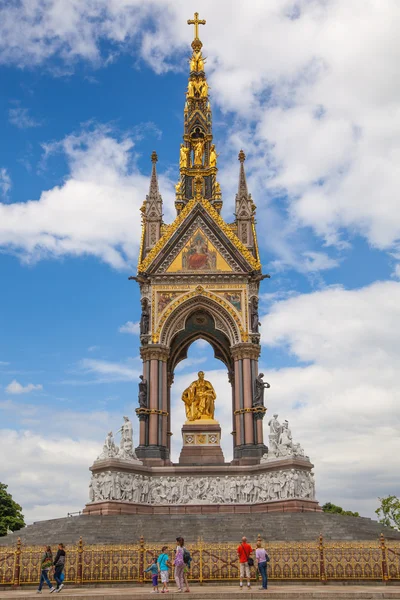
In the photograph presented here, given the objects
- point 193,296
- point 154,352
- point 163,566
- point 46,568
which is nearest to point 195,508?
point 154,352

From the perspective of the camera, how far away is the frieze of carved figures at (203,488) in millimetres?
28203

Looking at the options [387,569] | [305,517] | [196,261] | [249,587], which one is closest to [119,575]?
[249,587]

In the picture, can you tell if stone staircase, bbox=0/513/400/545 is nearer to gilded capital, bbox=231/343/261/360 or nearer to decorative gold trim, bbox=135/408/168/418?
decorative gold trim, bbox=135/408/168/418

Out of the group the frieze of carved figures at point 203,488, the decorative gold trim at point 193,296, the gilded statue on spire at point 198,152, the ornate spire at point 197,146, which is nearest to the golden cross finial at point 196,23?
the ornate spire at point 197,146

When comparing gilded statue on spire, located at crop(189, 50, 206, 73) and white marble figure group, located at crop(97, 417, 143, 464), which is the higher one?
gilded statue on spire, located at crop(189, 50, 206, 73)

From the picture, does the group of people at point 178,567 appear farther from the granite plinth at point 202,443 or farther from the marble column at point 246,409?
the granite plinth at point 202,443

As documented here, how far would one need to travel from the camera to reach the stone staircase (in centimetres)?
2258

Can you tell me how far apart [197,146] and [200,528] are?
22.7m

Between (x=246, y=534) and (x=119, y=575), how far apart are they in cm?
581

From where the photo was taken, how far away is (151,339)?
3294 cm

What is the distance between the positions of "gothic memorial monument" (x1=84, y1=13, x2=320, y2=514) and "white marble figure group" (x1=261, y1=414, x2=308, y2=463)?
0.04 metres

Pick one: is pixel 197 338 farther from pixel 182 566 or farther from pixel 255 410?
pixel 182 566

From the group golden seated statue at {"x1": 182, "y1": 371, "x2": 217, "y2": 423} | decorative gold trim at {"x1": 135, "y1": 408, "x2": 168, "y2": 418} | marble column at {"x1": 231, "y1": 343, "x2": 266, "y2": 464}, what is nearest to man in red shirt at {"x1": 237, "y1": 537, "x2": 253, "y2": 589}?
marble column at {"x1": 231, "y1": 343, "x2": 266, "y2": 464}

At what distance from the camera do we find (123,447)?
2973 centimetres
